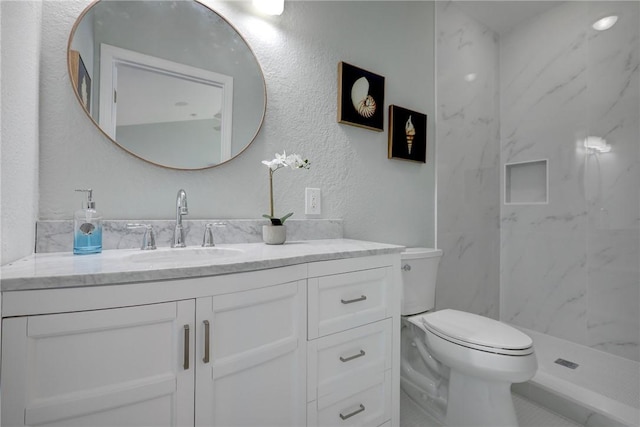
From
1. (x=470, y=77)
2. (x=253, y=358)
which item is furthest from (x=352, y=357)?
(x=470, y=77)

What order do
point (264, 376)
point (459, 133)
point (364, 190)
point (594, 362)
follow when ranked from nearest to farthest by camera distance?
point (264, 376) < point (364, 190) < point (594, 362) < point (459, 133)

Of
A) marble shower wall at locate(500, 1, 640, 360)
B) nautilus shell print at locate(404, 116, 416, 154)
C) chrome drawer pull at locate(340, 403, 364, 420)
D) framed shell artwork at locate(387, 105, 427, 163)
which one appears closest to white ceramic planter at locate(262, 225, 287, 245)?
chrome drawer pull at locate(340, 403, 364, 420)

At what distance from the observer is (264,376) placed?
0.85m

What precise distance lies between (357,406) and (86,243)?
1.06 meters

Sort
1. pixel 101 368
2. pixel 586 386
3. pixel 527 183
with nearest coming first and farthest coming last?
pixel 101 368, pixel 586 386, pixel 527 183

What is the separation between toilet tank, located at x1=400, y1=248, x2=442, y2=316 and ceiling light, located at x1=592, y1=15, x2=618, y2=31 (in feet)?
6.17

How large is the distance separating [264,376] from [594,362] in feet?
7.06

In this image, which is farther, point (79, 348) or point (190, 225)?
point (190, 225)

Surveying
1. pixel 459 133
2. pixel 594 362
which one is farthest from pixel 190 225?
pixel 594 362

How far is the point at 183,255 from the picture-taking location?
108 centimetres

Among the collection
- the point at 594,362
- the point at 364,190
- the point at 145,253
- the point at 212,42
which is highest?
the point at 212,42

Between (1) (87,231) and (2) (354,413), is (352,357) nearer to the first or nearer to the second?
(2) (354,413)

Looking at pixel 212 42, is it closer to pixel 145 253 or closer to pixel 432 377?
pixel 145 253

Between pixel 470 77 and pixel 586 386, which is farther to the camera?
pixel 470 77
